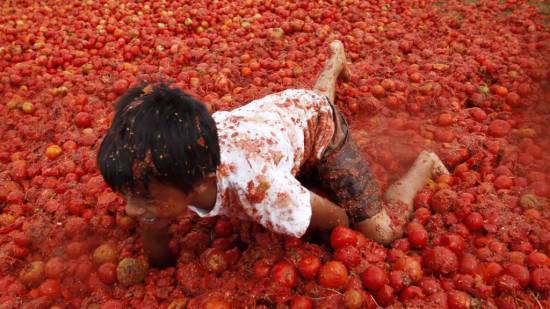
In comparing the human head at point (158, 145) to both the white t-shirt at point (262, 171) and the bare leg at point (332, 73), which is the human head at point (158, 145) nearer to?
the white t-shirt at point (262, 171)

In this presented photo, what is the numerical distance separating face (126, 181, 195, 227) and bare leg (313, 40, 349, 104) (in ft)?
4.82

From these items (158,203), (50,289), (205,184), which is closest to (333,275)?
(205,184)

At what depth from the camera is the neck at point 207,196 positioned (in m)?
1.57

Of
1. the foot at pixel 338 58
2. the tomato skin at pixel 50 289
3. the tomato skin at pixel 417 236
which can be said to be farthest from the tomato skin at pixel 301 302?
the foot at pixel 338 58

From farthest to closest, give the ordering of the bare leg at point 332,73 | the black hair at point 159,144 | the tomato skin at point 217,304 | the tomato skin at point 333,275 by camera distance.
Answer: the bare leg at point 332,73 < the tomato skin at point 333,275 < the tomato skin at point 217,304 < the black hair at point 159,144

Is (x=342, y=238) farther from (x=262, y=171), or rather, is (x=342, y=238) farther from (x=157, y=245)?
(x=157, y=245)

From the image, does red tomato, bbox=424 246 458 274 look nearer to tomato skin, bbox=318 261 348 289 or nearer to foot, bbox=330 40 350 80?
tomato skin, bbox=318 261 348 289

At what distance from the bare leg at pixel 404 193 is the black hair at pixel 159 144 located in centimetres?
104

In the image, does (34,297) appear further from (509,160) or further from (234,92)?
(509,160)

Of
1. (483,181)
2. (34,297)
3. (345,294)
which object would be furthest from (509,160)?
(34,297)

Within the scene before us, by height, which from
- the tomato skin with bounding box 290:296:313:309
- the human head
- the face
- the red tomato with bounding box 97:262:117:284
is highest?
the human head

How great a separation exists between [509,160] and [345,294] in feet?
4.92

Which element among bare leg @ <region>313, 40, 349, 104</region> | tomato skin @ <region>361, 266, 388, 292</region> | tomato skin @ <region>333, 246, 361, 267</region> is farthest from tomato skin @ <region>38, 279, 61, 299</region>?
bare leg @ <region>313, 40, 349, 104</region>

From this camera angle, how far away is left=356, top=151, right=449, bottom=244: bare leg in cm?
210
